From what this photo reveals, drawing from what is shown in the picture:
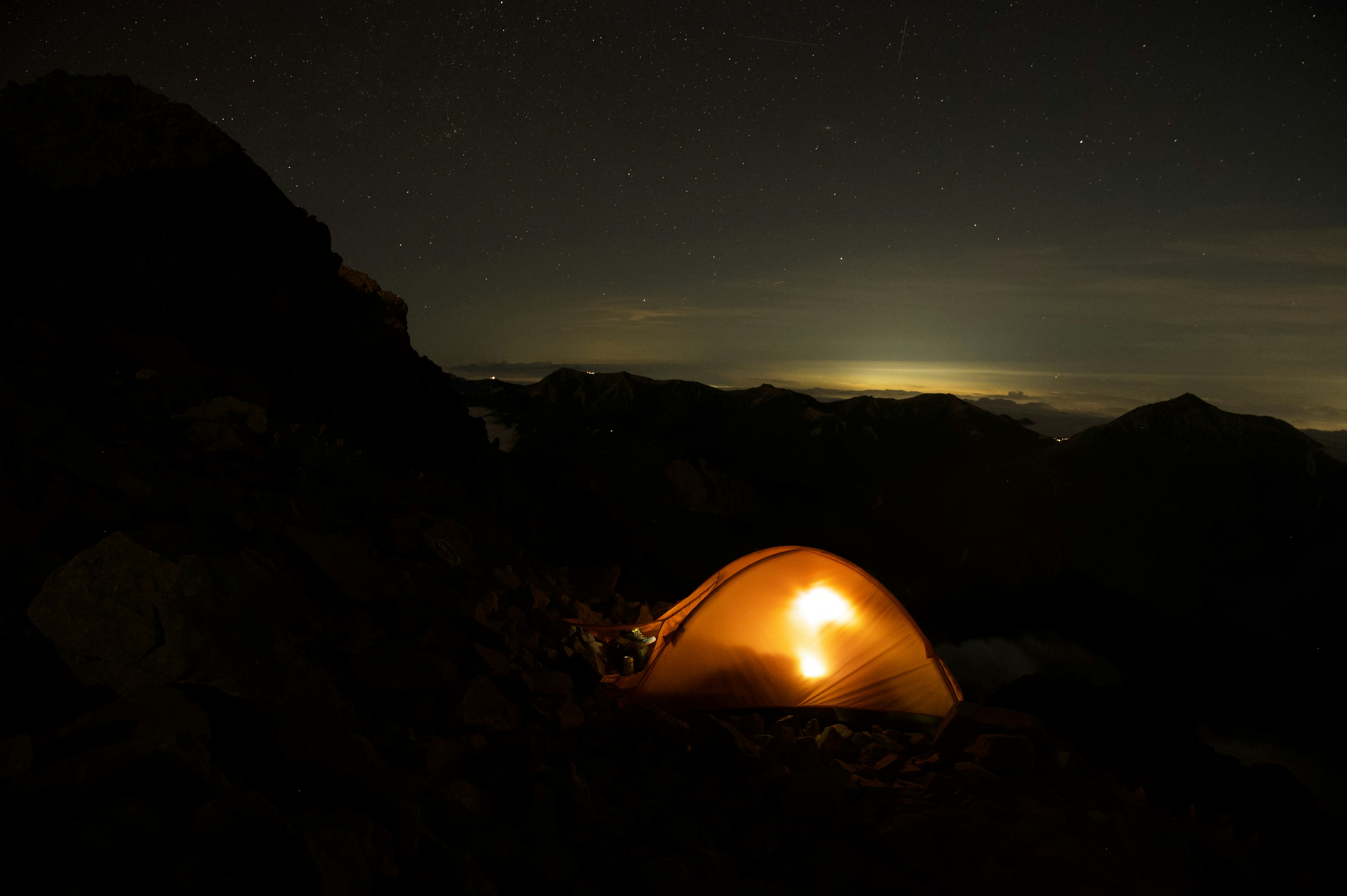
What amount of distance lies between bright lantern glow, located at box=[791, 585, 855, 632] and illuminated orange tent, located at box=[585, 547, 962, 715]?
0.03 feet

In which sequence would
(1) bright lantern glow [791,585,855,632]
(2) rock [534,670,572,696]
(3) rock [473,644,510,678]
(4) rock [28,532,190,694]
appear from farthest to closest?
(1) bright lantern glow [791,585,855,632], (2) rock [534,670,572,696], (3) rock [473,644,510,678], (4) rock [28,532,190,694]

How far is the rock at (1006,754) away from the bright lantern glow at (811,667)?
187 centimetres

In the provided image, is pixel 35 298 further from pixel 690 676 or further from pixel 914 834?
pixel 914 834

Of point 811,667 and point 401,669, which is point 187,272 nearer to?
point 401,669

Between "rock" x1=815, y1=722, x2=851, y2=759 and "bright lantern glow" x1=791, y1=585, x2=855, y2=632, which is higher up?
"bright lantern glow" x1=791, y1=585, x2=855, y2=632

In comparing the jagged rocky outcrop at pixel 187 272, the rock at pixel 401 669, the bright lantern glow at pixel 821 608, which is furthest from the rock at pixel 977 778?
the jagged rocky outcrop at pixel 187 272

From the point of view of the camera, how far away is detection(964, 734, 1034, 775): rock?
5438 mm

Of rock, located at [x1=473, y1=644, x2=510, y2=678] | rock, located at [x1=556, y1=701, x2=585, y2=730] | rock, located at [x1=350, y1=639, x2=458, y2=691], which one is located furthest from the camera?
rock, located at [x1=473, y1=644, x2=510, y2=678]

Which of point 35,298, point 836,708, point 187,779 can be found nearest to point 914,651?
point 836,708

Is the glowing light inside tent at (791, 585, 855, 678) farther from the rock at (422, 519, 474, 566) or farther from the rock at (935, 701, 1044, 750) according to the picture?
the rock at (422, 519, 474, 566)

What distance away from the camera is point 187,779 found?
2.23m

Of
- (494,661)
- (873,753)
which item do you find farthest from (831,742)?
(494,661)

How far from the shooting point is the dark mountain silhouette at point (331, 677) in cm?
254

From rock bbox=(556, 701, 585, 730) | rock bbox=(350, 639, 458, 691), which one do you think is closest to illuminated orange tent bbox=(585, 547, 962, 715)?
rock bbox=(556, 701, 585, 730)
